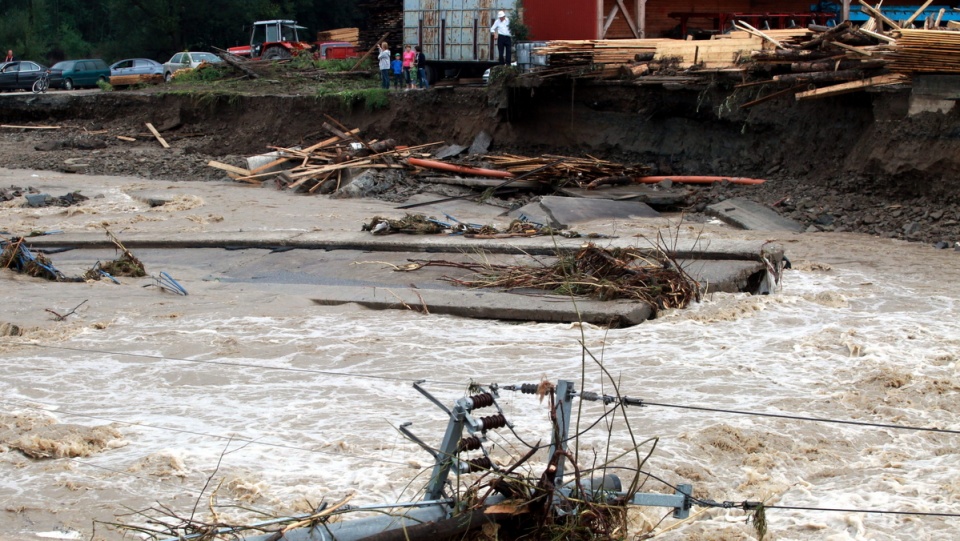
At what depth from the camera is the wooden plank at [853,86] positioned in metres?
14.0

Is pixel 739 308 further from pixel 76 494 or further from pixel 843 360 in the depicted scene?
pixel 76 494

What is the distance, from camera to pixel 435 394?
24.7 feet

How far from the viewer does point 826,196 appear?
15.2 m

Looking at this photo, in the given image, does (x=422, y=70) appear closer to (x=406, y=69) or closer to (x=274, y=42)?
(x=406, y=69)

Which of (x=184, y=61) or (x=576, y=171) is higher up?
(x=184, y=61)

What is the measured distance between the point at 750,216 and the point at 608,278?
18.0 ft

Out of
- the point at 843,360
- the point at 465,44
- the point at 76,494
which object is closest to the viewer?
the point at 76,494

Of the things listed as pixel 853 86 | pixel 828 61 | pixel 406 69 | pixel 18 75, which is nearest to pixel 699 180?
pixel 828 61

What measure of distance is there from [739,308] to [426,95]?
571 inches

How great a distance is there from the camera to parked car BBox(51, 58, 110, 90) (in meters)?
34.9

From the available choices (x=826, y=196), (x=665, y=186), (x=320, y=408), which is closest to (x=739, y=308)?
(x=320, y=408)

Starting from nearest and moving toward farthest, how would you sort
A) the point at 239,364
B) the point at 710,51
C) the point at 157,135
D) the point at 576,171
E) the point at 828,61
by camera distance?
the point at 239,364 → the point at 828,61 → the point at 710,51 → the point at 576,171 → the point at 157,135

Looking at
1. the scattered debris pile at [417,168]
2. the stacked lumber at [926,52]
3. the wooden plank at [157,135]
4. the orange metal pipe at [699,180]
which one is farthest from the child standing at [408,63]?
the stacked lumber at [926,52]

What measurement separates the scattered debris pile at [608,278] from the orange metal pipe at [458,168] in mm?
7568
